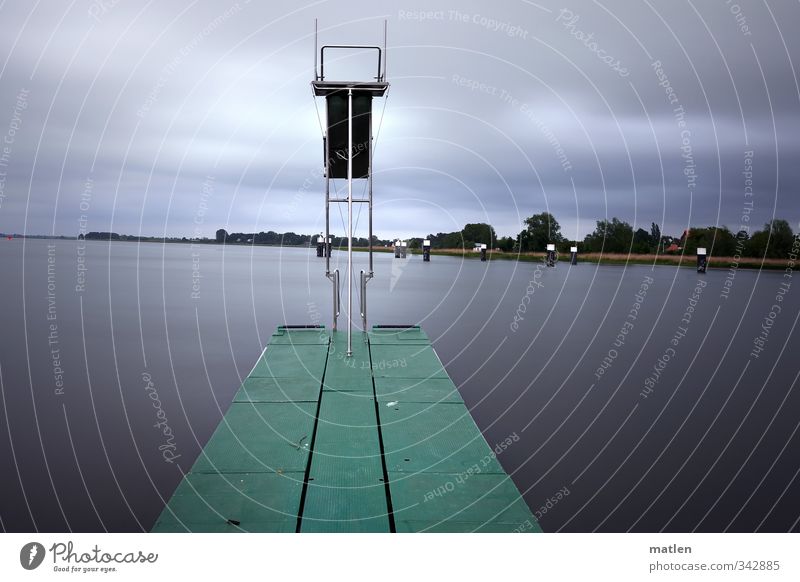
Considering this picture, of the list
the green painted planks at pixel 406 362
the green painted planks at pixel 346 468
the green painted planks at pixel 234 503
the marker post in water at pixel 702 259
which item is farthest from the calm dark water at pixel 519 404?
the marker post in water at pixel 702 259

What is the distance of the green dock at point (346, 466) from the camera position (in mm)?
3859

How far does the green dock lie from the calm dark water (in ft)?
2.92

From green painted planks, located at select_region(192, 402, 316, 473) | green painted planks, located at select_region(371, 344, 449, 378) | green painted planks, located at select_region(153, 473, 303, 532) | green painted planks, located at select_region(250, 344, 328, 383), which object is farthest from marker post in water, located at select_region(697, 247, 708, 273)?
green painted planks, located at select_region(153, 473, 303, 532)

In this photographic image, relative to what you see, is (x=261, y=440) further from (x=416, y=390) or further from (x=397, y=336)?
(x=397, y=336)

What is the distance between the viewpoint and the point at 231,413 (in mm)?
6242

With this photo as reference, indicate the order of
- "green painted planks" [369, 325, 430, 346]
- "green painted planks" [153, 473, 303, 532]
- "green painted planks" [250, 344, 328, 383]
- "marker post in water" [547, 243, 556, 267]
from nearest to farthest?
"green painted planks" [153, 473, 303, 532]
"green painted planks" [250, 344, 328, 383]
"green painted planks" [369, 325, 430, 346]
"marker post in water" [547, 243, 556, 267]

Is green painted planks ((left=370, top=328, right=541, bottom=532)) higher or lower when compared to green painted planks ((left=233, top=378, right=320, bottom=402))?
higher

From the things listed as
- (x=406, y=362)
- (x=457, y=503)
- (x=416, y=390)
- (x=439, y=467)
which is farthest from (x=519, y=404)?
(x=457, y=503)

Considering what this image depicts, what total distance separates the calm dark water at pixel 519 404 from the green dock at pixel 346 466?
0.89 meters

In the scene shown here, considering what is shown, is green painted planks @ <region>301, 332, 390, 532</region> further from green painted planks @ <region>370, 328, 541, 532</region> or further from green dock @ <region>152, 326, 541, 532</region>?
green painted planks @ <region>370, 328, 541, 532</region>

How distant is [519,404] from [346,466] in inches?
170

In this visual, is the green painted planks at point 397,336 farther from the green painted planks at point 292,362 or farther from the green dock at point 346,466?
the green dock at point 346,466

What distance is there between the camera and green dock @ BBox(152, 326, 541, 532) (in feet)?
12.7

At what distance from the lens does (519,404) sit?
8477mm
